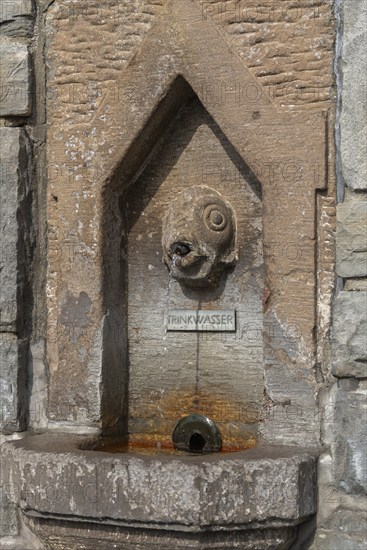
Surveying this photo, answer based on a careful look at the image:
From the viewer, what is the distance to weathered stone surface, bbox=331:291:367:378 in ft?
10.6

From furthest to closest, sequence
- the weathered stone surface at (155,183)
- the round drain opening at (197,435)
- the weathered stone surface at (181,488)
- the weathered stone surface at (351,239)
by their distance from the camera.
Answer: the round drain opening at (197,435) < the weathered stone surface at (155,183) < the weathered stone surface at (351,239) < the weathered stone surface at (181,488)

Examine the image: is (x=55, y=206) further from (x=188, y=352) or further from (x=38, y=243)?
(x=188, y=352)

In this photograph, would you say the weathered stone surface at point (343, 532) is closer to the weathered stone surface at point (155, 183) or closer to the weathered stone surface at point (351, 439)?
the weathered stone surface at point (351, 439)

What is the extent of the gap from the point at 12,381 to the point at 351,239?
4.57 ft

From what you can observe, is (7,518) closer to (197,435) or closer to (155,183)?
(197,435)

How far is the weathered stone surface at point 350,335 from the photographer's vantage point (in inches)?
128

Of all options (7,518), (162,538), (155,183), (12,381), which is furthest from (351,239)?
(7,518)

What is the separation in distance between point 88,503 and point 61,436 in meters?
0.48

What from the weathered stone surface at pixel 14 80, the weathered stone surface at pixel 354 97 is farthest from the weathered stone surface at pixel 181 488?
the weathered stone surface at pixel 14 80

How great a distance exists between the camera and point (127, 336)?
12.8 feet

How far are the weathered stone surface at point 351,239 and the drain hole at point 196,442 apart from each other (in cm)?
88

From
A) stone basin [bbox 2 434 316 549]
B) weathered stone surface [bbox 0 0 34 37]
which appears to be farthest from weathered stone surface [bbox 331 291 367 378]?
weathered stone surface [bbox 0 0 34 37]

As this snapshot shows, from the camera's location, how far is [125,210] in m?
3.92

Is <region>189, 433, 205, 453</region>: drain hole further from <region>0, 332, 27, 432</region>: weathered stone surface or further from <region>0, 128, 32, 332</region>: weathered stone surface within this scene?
<region>0, 128, 32, 332</region>: weathered stone surface
